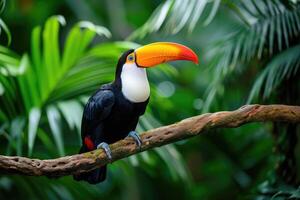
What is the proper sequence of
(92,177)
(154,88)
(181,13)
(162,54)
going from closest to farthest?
(162,54)
(92,177)
(181,13)
(154,88)

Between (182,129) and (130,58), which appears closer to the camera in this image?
(182,129)

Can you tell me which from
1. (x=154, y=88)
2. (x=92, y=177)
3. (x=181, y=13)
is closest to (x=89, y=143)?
(x=92, y=177)

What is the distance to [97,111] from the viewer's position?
2.71m

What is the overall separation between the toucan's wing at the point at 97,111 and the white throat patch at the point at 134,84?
3.3 inches

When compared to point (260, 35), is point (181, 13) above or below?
above

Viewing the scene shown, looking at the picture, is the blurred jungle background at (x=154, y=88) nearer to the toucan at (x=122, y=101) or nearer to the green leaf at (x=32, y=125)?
the green leaf at (x=32, y=125)

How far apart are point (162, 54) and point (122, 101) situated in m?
0.30

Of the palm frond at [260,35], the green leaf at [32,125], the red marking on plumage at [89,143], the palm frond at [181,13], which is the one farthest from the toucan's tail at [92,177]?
the palm frond at [260,35]

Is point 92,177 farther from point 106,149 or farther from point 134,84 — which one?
point 134,84

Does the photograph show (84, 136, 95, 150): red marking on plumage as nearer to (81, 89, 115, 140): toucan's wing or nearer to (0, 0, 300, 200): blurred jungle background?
(81, 89, 115, 140): toucan's wing

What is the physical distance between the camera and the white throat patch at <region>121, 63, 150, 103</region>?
2684mm

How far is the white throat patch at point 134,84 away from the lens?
268 centimetres

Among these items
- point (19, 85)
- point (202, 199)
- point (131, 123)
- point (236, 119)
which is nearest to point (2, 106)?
point (19, 85)

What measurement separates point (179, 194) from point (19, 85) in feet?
7.69
